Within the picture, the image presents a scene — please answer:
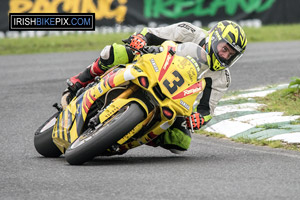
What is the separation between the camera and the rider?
6.92 m

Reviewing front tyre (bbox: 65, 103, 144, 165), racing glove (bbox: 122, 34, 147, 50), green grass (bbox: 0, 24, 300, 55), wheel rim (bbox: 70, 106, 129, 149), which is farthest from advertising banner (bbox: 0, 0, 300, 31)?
front tyre (bbox: 65, 103, 144, 165)

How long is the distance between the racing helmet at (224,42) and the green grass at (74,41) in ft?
37.1

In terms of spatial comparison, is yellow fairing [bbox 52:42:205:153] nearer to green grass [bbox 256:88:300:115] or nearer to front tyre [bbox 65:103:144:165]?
front tyre [bbox 65:103:144:165]

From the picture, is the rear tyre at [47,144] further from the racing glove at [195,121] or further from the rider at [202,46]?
the racing glove at [195,121]

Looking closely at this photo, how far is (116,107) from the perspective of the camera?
6418mm

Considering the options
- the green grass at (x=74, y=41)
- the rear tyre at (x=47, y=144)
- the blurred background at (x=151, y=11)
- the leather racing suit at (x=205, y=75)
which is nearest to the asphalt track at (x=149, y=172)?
the rear tyre at (x=47, y=144)

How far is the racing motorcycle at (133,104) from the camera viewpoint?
634cm

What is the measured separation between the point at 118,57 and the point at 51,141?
1.03 metres

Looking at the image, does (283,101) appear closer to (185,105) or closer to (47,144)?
(185,105)

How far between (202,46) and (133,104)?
1.27 metres

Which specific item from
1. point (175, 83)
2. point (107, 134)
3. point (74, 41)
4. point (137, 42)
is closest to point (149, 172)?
point (107, 134)

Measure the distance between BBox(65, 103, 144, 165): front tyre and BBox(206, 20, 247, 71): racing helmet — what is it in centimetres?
95

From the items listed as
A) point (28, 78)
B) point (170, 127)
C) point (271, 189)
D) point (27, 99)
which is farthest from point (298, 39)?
point (271, 189)

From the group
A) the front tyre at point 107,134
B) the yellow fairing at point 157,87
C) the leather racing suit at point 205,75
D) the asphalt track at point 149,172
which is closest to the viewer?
the asphalt track at point 149,172
